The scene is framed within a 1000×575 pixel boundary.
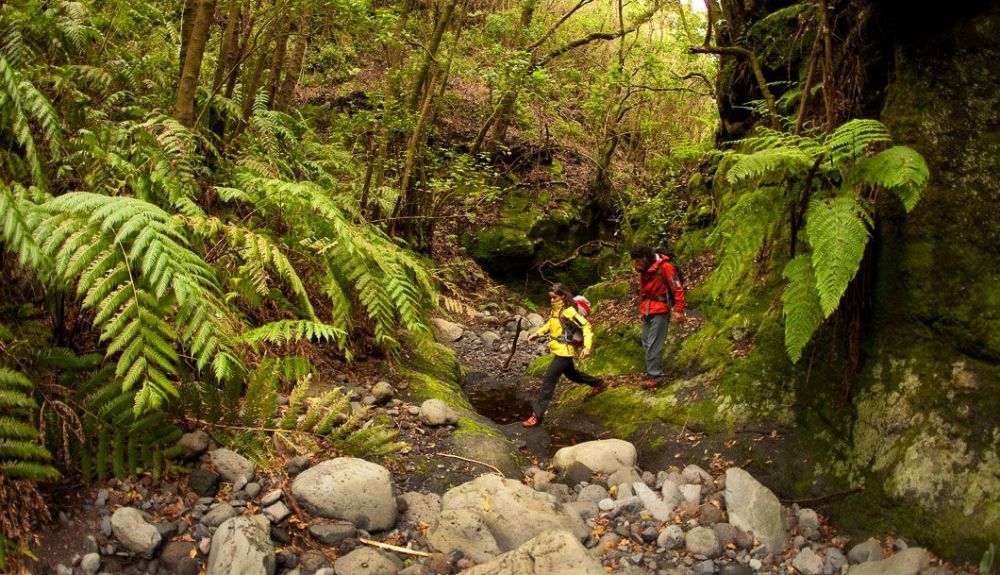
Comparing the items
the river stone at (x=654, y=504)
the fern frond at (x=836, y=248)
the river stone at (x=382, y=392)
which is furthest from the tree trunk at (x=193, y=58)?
the river stone at (x=654, y=504)

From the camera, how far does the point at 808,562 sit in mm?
3354

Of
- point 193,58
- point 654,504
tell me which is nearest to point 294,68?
point 193,58

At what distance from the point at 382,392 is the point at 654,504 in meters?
2.42

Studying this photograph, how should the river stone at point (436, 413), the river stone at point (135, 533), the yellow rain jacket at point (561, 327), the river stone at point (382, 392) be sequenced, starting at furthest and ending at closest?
the yellow rain jacket at point (561, 327), the river stone at point (382, 392), the river stone at point (436, 413), the river stone at point (135, 533)

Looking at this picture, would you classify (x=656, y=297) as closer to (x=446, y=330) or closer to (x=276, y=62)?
(x=446, y=330)

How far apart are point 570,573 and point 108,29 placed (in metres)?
5.90

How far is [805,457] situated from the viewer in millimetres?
4035

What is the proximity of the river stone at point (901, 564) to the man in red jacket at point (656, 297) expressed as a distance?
3.14m

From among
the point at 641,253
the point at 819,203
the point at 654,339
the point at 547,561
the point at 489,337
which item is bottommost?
the point at 489,337

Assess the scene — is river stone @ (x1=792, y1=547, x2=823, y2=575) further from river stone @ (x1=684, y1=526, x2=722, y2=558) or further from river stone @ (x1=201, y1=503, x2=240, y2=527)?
river stone @ (x1=201, y1=503, x2=240, y2=527)

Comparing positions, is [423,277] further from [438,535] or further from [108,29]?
[108,29]

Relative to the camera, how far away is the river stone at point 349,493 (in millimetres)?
3305

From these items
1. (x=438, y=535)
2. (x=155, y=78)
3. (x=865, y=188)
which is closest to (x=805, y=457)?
(x=865, y=188)

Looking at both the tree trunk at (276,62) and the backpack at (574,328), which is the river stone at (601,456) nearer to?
the backpack at (574,328)
